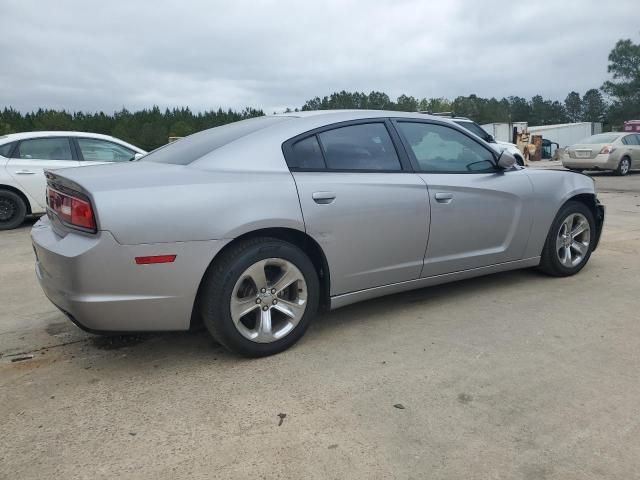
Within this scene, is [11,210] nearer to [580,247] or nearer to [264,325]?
[264,325]

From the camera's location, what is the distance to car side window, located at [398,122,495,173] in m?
3.65

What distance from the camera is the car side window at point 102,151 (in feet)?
26.5

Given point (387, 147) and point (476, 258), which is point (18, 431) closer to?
point (387, 147)

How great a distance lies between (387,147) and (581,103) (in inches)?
5011

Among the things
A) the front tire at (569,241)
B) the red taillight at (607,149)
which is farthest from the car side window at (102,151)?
the red taillight at (607,149)

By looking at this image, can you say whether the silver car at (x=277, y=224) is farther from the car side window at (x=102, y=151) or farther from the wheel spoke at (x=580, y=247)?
the car side window at (x=102, y=151)

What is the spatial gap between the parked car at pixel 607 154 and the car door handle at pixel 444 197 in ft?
44.7

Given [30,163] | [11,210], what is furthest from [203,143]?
[11,210]

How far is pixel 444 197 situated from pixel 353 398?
1.66m

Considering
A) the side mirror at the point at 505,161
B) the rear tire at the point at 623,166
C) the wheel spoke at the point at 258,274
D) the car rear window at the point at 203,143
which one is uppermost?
the car rear window at the point at 203,143

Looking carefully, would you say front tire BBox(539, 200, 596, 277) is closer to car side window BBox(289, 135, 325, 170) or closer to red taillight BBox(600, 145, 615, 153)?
car side window BBox(289, 135, 325, 170)

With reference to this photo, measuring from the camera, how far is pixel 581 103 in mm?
113625

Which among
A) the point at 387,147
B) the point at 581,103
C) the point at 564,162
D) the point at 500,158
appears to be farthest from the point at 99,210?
the point at 581,103

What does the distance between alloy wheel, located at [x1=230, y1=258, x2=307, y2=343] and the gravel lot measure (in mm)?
169
